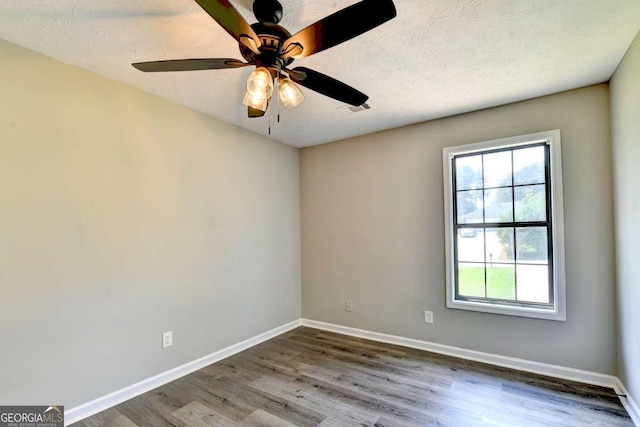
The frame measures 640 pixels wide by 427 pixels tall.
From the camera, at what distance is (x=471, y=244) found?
307cm

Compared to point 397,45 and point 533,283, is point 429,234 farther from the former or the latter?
point 397,45

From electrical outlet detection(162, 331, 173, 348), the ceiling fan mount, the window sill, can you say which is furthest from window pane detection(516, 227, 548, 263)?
electrical outlet detection(162, 331, 173, 348)

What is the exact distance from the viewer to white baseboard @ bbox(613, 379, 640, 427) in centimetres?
197

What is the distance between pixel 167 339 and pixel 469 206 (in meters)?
3.09

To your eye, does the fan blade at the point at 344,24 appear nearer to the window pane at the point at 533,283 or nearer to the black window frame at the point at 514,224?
the black window frame at the point at 514,224

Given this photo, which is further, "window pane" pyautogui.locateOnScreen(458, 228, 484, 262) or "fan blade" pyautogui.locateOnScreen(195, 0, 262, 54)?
"window pane" pyautogui.locateOnScreen(458, 228, 484, 262)

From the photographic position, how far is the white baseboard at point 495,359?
2.47m

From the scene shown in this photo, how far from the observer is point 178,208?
2.75m

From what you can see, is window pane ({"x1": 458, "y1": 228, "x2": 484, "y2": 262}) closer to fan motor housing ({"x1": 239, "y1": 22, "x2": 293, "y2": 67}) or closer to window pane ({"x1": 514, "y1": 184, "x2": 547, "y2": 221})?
window pane ({"x1": 514, "y1": 184, "x2": 547, "y2": 221})

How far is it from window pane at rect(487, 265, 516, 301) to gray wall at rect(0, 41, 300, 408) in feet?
8.14

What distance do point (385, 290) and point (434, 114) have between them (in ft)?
6.52

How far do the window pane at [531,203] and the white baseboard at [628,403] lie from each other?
136cm


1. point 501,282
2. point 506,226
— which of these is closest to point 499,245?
point 506,226

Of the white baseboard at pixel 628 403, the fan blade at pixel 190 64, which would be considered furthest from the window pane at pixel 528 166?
the fan blade at pixel 190 64
